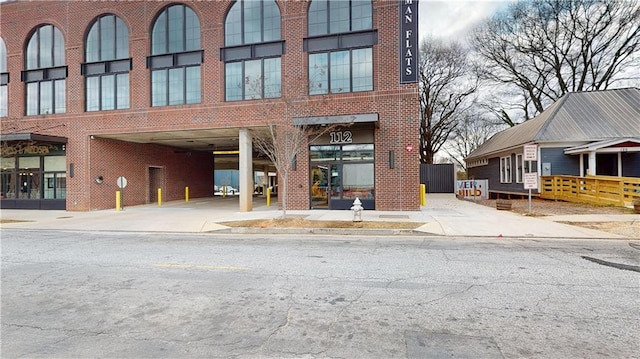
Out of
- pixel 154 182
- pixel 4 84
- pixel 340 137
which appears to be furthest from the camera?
pixel 154 182

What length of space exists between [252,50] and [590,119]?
66.3ft

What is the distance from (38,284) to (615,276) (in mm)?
9198

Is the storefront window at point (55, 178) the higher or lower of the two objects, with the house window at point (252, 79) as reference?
lower

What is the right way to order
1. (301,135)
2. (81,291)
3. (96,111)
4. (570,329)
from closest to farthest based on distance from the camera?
(570,329) → (81,291) → (301,135) → (96,111)

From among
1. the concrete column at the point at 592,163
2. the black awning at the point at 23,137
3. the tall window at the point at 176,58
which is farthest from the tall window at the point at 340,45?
the black awning at the point at 23,137

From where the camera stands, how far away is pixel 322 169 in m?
16.5

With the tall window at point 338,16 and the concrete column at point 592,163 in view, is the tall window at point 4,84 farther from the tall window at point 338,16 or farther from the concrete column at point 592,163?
the concrete column at point 592,163

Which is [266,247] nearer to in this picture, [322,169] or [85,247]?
[85,247]

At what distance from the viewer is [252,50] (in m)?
16.9

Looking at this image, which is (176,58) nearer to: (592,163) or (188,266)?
(188,266)

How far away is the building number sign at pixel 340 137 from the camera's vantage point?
16000mm

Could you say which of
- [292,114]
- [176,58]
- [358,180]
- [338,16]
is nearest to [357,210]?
[358,180]

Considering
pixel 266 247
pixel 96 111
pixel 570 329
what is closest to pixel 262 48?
pixel 96 111

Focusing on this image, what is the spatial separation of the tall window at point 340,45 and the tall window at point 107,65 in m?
10.2
